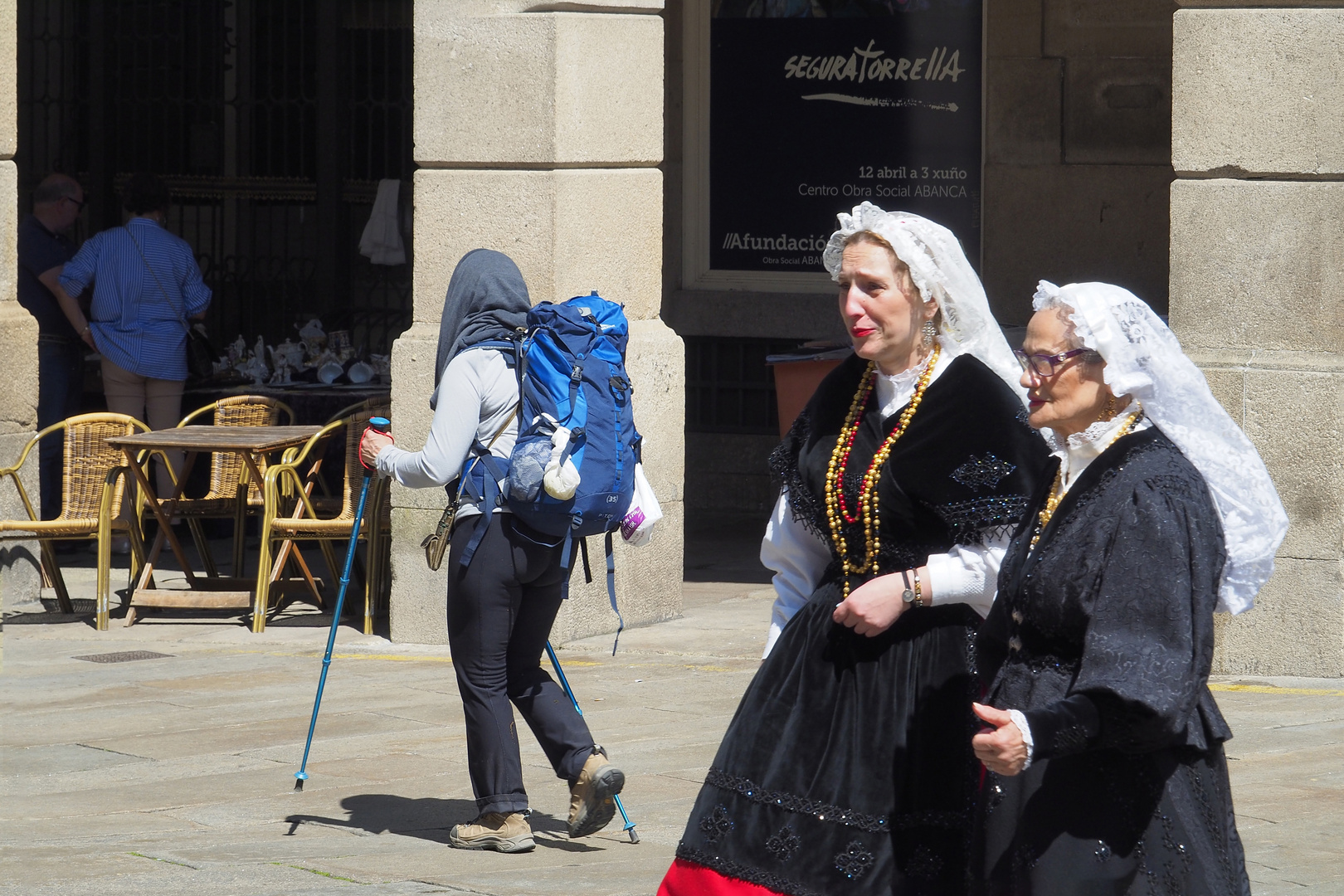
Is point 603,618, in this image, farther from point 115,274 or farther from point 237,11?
point 237,11

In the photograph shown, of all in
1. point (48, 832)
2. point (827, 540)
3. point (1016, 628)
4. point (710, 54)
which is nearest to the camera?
point (1016, 628)

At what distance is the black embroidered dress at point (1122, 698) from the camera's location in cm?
315

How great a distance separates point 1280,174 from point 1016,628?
504cm

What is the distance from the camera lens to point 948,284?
4176 millimetres

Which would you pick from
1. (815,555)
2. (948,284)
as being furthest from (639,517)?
(948,284)

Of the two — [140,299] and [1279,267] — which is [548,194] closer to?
[1279,267]

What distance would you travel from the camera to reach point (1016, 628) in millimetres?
3408

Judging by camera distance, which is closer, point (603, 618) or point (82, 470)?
point (603, 618)

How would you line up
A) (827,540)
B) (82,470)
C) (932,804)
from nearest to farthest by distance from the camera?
(932,804) → (827,540) → (82,470)

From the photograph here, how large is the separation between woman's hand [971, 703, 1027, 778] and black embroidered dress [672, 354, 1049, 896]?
666mm

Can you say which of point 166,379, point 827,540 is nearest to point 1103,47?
point 166,379

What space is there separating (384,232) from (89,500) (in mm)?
3851

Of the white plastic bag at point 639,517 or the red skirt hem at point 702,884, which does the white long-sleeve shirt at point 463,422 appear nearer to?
the white plastic bag at point 639,517

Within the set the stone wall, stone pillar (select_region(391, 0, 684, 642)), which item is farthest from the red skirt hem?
the stone wall
